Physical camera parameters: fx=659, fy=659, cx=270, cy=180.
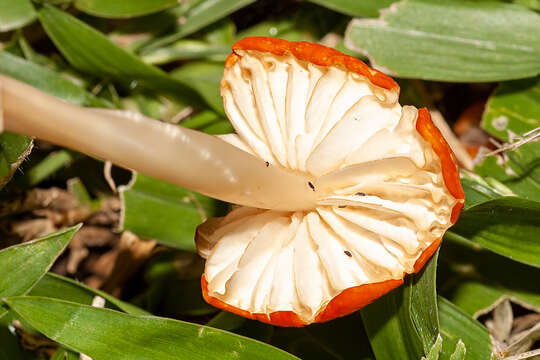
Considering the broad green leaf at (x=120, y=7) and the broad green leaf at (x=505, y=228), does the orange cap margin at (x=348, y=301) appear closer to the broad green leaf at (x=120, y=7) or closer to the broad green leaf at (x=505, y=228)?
the broad green leaf at (x=505, y=228)

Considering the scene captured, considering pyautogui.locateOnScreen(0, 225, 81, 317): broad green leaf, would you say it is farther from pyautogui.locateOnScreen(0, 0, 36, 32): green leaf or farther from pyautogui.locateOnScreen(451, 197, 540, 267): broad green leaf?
pyautogui.locateOnScreen(451, 197, 540, 267): broad green leaf

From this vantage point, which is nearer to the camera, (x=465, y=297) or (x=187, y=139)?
(x=187, y=139)

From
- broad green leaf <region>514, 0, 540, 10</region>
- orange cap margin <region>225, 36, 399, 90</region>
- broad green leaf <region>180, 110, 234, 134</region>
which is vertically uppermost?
orange cap margin <region>225, 36, 399, 90</region>

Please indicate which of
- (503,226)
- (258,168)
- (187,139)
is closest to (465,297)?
(503,226)

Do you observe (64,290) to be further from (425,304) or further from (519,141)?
(519,141)

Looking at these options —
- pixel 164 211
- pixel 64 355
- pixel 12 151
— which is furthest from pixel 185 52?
pixel 64 355

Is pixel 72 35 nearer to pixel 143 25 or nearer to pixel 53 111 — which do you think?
pixel 143 25

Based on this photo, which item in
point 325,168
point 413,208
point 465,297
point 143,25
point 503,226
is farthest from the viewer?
point 143,25

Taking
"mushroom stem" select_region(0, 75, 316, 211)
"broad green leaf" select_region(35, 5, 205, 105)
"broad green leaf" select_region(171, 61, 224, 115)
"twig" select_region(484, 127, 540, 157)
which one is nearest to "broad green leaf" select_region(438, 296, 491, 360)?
"twig" select_region(484, 127, 540, 157)
